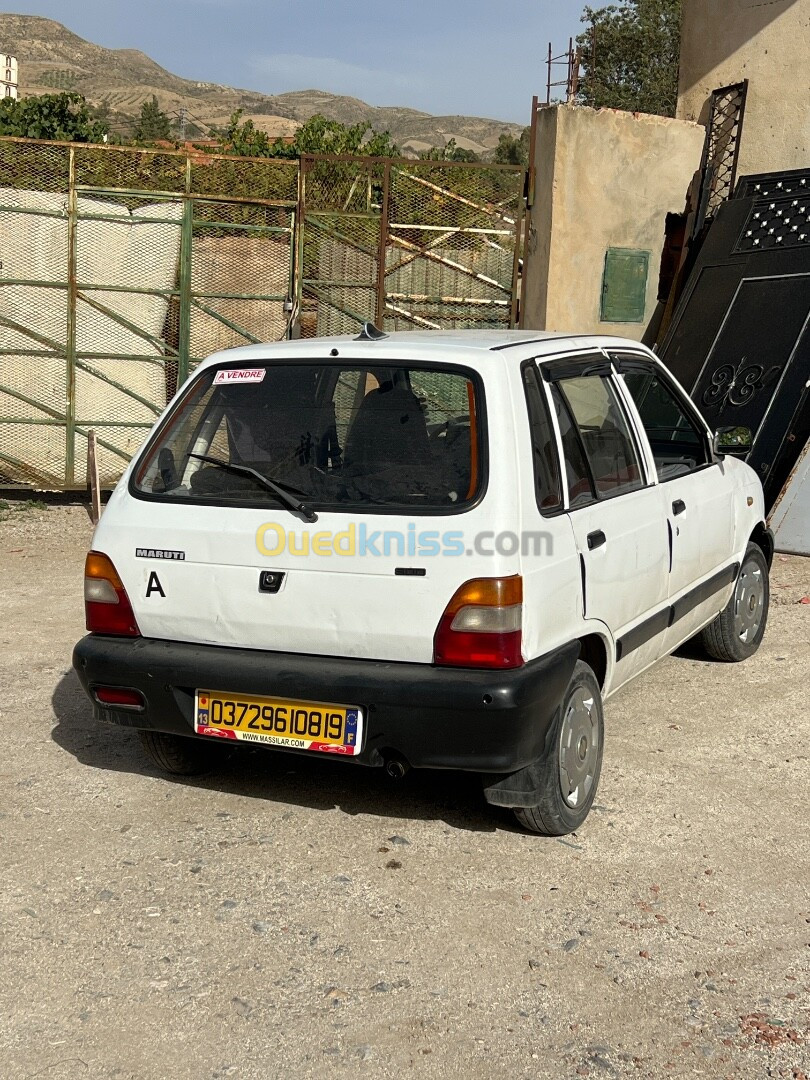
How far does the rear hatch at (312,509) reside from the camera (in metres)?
3.75

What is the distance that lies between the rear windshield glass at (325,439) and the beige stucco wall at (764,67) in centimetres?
876

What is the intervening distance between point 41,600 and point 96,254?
174 inches

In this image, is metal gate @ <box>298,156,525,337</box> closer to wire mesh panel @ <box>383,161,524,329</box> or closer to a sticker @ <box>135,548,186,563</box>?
wire mesh panel @ <box>383,161,524,329</box>

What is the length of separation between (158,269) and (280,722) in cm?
803

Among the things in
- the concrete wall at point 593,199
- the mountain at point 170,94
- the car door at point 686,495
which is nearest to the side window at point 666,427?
the car door at point 686,495

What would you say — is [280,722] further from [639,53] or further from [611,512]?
[639,53]

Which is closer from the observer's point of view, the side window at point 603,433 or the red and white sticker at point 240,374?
the red and white sticker at point 240,374

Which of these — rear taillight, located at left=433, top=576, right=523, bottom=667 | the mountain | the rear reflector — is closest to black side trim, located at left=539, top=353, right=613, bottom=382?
rear taillight, located at left=433, top=576, right=523, bottom=667

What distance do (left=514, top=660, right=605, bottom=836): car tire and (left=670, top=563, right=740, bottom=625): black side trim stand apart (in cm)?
92

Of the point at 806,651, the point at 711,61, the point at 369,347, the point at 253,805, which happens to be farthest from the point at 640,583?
the point at 711,61

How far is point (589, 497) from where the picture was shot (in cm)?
424

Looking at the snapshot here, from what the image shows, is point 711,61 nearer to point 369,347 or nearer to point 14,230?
point 14,230

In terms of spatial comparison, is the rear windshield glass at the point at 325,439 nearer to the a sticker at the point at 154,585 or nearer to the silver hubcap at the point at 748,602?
the a sticker at the point at 154,585

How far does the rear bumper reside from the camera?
364 centimetres
